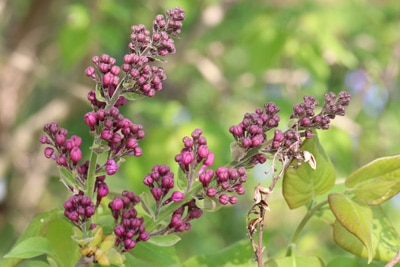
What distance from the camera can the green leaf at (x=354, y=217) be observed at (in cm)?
75

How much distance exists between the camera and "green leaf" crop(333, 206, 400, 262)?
820 millimetres

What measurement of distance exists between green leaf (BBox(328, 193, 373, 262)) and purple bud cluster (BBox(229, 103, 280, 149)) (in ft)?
0.42

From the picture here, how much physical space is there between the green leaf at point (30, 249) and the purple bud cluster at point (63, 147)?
0.31 feet

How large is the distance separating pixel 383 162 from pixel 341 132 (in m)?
1.74

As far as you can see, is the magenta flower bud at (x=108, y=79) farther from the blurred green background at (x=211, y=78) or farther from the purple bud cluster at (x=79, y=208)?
the blurred green background at (x=211, y=78)

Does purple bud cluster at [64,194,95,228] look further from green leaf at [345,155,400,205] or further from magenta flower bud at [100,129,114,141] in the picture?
green leaf at [345,155,400,205]

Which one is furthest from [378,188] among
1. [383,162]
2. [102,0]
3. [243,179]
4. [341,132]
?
[102,0]

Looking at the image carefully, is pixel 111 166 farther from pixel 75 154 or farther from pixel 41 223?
pixel 41 223

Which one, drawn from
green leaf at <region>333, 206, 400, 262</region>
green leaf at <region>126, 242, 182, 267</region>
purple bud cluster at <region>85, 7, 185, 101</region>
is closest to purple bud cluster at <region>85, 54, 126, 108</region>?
purple bud cluster at <region>85, 7, 185, 101</region>

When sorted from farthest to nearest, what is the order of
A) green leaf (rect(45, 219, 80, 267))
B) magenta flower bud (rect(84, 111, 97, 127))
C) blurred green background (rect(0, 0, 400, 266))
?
blurred green background (rect(0, 0, 400, 266))
green leaf (rect(45, 219, 80, 267))
magenta flower bud (rect(84, 111, 97, 127))

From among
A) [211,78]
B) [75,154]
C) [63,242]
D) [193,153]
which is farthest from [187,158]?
[211,78]

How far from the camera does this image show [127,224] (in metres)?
0.71

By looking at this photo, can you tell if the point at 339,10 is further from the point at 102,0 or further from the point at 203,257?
the point at 203,257

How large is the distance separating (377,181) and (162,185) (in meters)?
0.26
